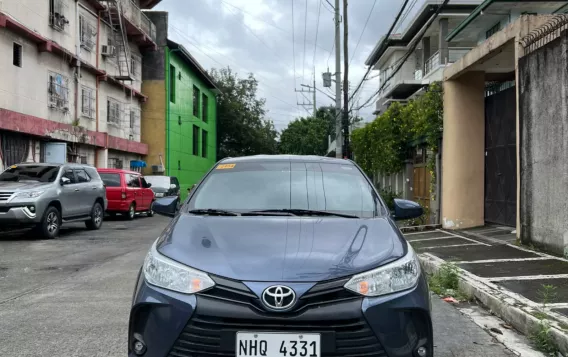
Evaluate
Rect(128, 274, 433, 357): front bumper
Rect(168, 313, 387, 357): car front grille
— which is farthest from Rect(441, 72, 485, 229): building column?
Rect(168, 313, 387, 357): car front grille

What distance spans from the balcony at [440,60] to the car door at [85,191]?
2083 centimetres

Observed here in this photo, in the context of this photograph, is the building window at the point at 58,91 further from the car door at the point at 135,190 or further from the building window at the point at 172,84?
the building window at the point at 172,84

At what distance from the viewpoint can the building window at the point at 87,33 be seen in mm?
21625

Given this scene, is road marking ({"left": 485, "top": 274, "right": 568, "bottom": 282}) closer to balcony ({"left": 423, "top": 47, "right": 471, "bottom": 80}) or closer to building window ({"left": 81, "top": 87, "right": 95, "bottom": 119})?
building window ({"left": 81, "top": 87, "right": 95, "bottom": 119})

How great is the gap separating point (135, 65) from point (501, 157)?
876 inches

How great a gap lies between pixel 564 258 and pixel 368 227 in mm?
5523

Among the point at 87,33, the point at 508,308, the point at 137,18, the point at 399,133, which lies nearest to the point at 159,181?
the point at 87,33

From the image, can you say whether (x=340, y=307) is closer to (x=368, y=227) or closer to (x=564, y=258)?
(x=368, y=227)

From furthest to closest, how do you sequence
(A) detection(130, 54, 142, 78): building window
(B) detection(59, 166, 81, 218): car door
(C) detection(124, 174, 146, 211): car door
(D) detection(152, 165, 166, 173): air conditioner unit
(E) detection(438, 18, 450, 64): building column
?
(D) detection(152, 165, 166, 173): air conditioner unit → (E) detection(438, 18, 450, 64): building column → (A) detection(130, 54, 142, 78): building window → (C) detection(124, 174, 146, 211): car door → (B) detection(59, 166, 81, 218): car door

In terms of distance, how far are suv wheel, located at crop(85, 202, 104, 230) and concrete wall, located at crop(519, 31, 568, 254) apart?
10609mm

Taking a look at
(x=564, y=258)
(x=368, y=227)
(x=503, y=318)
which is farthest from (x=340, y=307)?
(x=564, y=258)

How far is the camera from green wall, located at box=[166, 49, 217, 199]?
3130 centimetres

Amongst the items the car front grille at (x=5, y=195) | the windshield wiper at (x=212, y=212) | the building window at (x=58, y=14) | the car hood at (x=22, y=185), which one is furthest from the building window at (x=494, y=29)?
the windshield wiper at (x=212, y=212)

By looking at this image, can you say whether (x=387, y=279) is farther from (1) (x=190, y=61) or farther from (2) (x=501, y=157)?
(1) (x=190, y=61)
